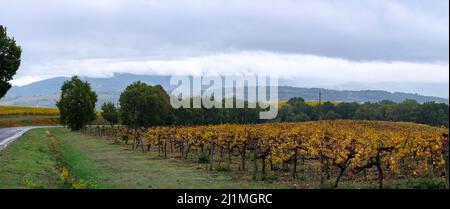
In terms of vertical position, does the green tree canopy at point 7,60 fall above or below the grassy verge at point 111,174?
above

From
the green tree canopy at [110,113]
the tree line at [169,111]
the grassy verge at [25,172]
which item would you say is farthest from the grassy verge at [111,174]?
the green tree canopy at [110,113]

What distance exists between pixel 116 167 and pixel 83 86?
200ft

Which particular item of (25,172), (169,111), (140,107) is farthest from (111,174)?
A: (169,111)

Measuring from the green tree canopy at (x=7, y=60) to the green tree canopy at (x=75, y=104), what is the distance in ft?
129

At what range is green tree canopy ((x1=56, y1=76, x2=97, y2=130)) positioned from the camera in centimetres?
9100

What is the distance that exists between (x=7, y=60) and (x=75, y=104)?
41.2 metres

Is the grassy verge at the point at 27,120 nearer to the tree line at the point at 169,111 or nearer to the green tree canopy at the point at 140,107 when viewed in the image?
the tree line at the point at 169,111

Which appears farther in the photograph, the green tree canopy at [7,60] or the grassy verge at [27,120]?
the grassy verge at [27,120]

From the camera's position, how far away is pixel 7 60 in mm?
50250

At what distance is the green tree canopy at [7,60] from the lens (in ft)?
165

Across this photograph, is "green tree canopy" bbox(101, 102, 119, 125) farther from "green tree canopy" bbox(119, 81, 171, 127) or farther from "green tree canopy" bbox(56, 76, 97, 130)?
"green tree canopy" bbox(56, 76, 97, 130)

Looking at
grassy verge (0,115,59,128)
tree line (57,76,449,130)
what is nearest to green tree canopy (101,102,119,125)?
tree line (57,76,449,130)
